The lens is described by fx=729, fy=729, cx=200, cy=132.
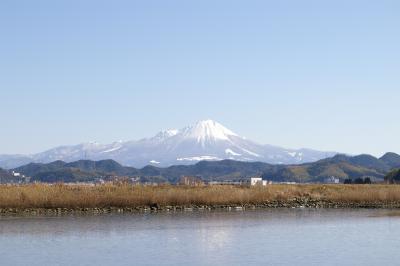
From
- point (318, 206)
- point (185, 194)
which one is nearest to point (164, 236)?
point (185, 194)

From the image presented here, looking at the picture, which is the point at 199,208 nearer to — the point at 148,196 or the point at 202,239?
the point at 148,196

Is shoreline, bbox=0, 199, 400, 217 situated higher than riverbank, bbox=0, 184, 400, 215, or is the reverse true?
riverbank, bbox=0, 184, 400, 215

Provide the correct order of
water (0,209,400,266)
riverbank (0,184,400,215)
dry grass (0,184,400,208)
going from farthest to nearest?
dry grass (0,184,400,208), riverbank (0,184,400,215), water (0,209,400,266)

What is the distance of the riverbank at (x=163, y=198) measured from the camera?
147 ft

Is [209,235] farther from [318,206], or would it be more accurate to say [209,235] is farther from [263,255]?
[318,206]

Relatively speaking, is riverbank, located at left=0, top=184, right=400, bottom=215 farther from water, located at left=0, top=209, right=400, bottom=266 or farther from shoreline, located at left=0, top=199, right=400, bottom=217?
water, located at left=0, top=209, right=400, bottom=266

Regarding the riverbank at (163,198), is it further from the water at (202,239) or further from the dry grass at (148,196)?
the water at (202,239)

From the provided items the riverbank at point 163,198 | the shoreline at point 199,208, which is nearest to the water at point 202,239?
the shoreline at point 199,208

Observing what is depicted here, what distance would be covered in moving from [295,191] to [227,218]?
19.0 meters

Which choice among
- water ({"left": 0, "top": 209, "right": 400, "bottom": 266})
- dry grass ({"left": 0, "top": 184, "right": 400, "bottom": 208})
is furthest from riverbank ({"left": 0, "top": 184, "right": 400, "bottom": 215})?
water ({"left": 0, "top": 209, "right": 400, "bottom": 266})

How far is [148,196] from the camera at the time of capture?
4800cm

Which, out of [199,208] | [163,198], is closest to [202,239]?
[199,208]

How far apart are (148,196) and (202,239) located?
19.2 meters

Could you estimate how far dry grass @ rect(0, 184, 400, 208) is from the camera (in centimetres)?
4516
